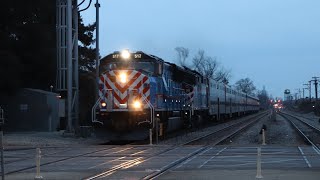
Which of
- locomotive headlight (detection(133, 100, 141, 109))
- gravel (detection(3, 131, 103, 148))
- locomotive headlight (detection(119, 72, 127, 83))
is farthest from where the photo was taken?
gravel (detection(3, 131, 103, 148))

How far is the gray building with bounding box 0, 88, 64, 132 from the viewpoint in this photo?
36.0 metres

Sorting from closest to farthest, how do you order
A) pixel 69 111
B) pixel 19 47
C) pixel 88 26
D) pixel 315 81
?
pixel 69 111 < pixel 19 47 < pixel 88 26 < pixel 315 81

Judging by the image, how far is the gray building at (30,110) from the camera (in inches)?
1419

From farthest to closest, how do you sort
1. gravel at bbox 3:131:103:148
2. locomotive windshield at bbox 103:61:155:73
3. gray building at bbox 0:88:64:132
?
gray building at bbox 0:88:64:132, locomotive windshield at bbox 103:61:155:73, gravel at bbox 3:131:103:148

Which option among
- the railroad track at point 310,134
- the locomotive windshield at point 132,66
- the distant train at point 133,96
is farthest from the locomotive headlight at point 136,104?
the railroad track at point 310,134

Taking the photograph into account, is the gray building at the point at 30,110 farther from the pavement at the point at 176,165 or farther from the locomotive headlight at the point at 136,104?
the pavement at the point at 176,165

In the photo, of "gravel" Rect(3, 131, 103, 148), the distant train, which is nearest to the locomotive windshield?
the distant train

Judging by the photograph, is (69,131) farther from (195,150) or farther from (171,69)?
(195,150)

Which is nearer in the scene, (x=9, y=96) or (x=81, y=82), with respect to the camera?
(x=9, y=96)

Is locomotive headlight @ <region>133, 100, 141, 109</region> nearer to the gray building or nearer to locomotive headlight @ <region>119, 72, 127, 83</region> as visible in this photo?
locomotive headlight @ <region>119, 72, 127, 83</region>

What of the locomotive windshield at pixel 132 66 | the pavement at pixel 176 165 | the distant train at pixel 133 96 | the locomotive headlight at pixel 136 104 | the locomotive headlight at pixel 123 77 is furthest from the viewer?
the locomotive windshield at pixel 132 66

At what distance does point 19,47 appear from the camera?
118ft

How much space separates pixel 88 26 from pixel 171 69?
21.9 metres

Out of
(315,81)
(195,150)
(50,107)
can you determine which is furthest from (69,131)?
(315,81)
